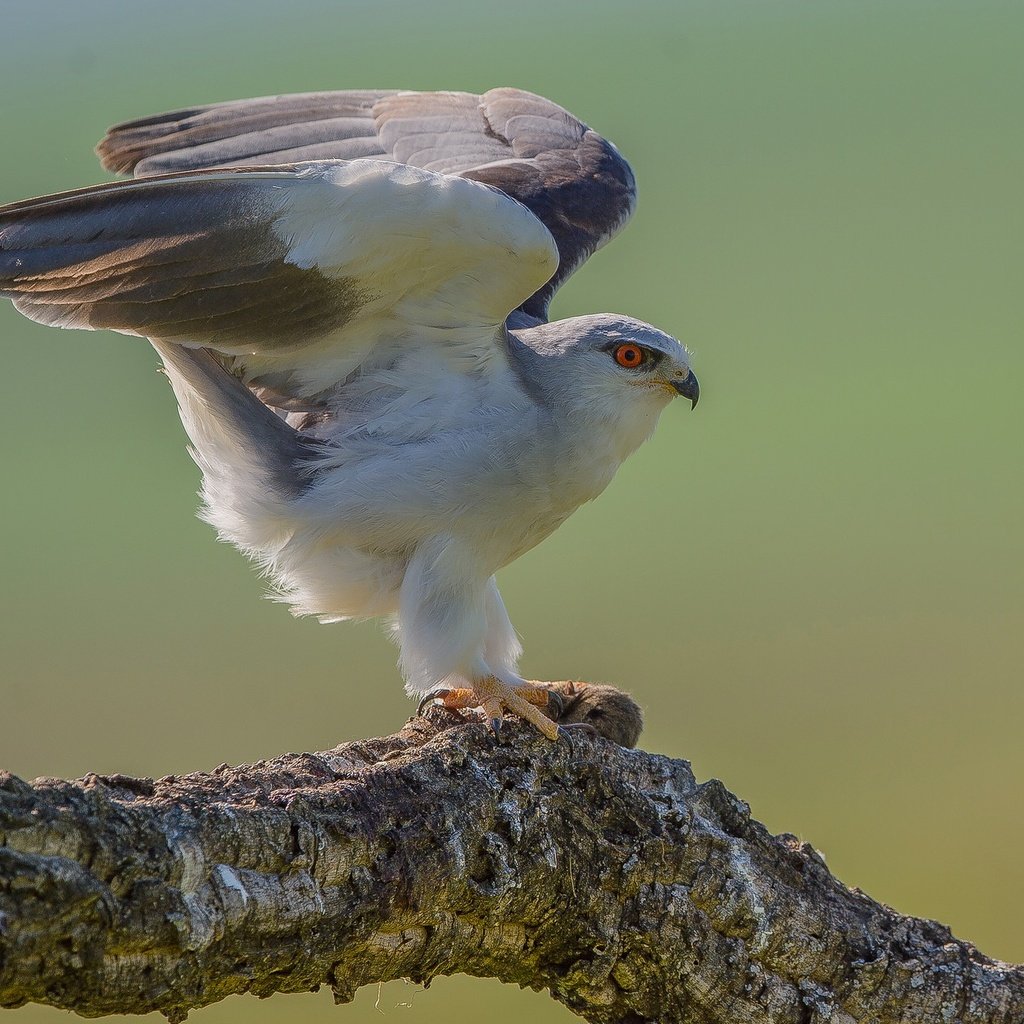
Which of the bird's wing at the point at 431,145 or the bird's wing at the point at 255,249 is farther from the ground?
the bird's wing at the point at 431,145

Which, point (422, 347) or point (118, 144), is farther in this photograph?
point (118, 144)

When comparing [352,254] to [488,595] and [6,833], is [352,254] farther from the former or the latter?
[6,833]

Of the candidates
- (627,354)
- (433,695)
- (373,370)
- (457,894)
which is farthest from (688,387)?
(457,894)

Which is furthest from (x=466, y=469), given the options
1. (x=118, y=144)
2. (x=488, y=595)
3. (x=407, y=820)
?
(x=118, y=144)

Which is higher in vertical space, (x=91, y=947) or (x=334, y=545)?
(x=334, y=545)

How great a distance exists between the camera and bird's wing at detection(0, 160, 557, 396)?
491 centimetres

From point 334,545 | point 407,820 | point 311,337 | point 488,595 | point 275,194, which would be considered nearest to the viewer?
point 407,820

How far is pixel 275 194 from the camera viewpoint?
494 centimetres

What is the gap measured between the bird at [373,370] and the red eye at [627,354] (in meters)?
0.01

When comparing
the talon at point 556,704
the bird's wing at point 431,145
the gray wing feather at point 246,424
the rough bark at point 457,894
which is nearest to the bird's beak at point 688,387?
the bird's wing at point 431,145

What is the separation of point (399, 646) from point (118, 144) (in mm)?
3860

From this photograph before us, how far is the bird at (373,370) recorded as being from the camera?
496cm

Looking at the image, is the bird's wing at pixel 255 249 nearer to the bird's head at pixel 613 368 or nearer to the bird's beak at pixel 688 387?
the bird's head at pixel 613 368

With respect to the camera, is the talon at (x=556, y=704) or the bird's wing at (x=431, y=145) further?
the bird's wing at (x=431, y=145)
